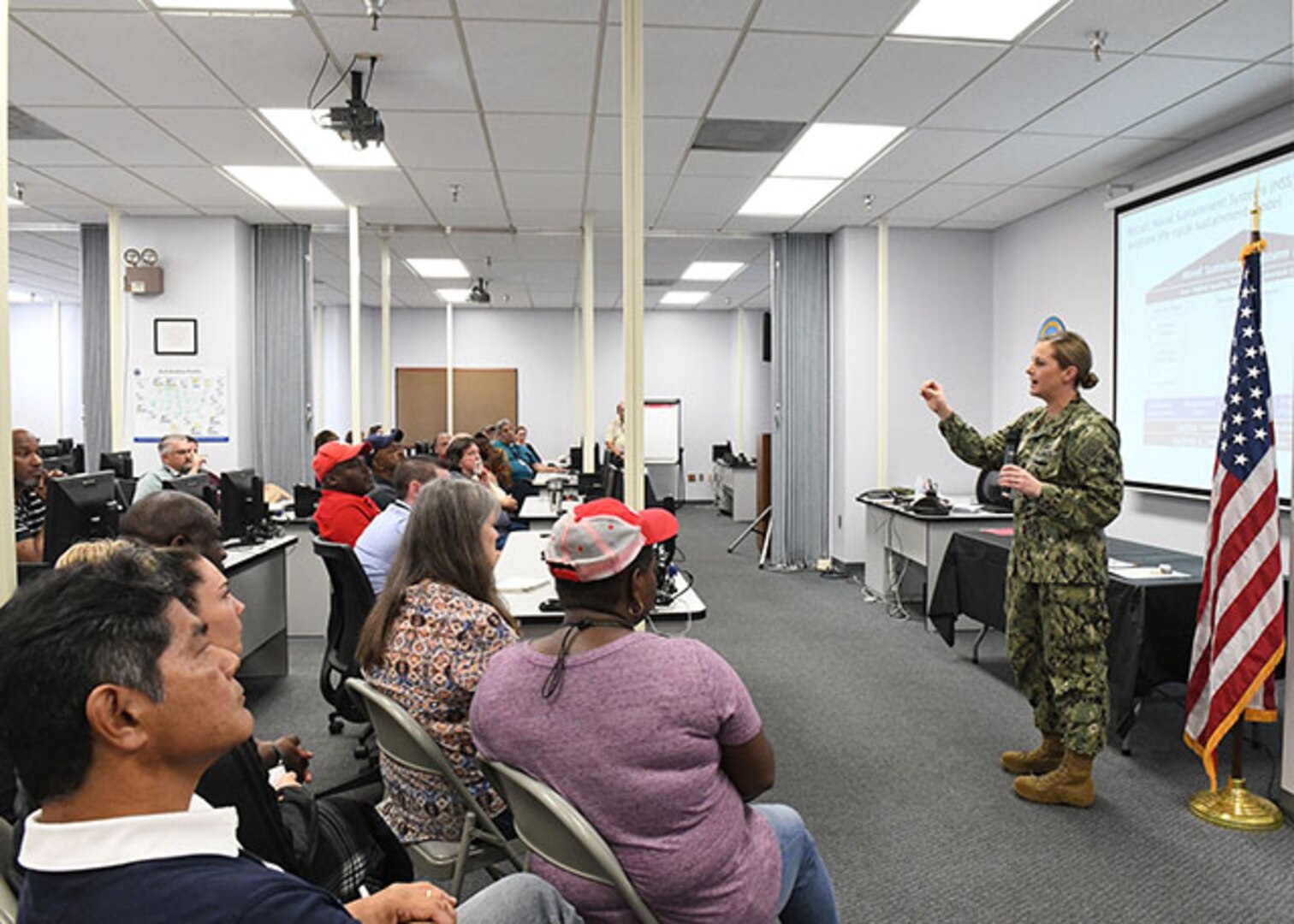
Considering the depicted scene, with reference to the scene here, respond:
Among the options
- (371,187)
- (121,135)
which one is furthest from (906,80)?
(121,135)

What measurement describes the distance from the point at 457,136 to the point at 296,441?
3.61 m

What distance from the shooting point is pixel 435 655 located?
204 cm

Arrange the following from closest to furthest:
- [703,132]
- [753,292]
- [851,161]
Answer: [703,132] → [851,161] → [753,292]

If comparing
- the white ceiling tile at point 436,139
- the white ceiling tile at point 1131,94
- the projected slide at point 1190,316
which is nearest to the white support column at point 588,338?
the white ceiling tile at point 436,139

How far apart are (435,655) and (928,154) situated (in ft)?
15.6

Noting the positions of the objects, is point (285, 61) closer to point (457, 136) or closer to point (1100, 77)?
point (457, 136)

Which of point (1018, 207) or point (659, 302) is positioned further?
point (659, 302)

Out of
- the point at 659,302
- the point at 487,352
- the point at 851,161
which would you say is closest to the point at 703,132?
the point at 851,161

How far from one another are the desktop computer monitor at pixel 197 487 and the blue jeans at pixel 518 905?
3227 mm

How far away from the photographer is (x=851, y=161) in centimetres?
563

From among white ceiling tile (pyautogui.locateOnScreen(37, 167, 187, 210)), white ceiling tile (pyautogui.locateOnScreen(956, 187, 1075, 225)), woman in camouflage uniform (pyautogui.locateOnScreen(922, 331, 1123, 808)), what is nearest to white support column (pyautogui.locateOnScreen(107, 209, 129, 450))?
white ceiling tile (pyautogui.locateOnScreen(37, 167, 187, 210))

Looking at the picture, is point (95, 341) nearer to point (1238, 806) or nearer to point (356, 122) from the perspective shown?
point (356, 122)

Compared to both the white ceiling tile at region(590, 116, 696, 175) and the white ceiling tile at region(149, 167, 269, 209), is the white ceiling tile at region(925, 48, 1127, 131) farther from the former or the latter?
the white ceiling tile at region(149, 167, 269, 209)

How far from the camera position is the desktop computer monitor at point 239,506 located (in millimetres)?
4496
